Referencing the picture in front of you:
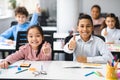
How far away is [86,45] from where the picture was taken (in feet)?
8.06

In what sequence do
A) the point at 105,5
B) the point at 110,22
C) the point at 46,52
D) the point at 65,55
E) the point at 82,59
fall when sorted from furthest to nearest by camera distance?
the point at 105,5, the point at 110,22, the point at 65,55, the point at 46,52, the point at 82,59

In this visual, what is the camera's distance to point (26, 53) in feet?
8.05

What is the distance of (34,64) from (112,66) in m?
0.81

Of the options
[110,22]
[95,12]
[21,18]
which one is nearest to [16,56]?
[21,18]

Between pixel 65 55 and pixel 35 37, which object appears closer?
pixel 35 37

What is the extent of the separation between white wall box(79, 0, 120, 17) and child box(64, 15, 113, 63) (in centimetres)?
396

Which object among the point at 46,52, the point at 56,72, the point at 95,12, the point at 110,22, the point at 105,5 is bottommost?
the point at 56,72

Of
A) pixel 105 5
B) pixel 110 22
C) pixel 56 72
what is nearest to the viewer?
pixel 56 72

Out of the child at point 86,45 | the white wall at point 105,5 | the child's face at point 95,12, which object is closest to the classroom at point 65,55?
the child at point 86,45

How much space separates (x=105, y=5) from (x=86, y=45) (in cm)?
409

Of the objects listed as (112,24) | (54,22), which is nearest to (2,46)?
(112,24)

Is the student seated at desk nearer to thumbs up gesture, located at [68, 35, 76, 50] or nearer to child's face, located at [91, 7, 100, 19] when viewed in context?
thumbs up gesture, located at [68, 35, 76, 50]

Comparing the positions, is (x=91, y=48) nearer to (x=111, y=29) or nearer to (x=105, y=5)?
(x=111, y=29)

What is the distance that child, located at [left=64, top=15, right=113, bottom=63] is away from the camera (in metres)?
2.36
